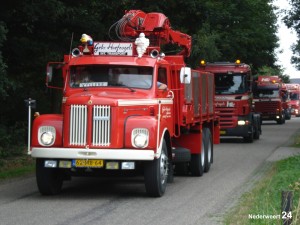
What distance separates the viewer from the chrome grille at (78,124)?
44.4ft

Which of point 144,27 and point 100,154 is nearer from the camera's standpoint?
point 100,154

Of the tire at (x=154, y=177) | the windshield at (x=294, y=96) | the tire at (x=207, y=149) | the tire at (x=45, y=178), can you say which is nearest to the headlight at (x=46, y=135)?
the tire at (x=45, y=178)

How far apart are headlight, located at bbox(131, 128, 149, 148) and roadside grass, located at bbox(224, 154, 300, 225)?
1957mm

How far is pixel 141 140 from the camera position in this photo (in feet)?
44.1

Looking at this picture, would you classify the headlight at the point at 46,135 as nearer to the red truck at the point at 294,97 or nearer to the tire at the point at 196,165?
the tire at the point at 196,165

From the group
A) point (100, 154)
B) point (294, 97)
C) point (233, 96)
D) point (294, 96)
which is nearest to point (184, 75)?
point (100, 154)

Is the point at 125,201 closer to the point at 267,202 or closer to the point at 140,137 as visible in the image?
the point at 140,137

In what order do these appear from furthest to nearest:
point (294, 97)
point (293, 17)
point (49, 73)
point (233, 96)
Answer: point (294, 97), point (293, 17), point (233, 96), point (49, 73)

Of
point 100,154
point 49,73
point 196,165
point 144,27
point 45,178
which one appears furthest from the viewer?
point 144,27

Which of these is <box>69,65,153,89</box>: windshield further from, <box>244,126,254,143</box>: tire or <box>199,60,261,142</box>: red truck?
<box>244,126,254,143</box>: tire

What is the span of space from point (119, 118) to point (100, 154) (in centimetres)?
76

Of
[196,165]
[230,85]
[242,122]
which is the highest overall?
[230,85]

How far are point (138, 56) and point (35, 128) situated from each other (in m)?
2.60

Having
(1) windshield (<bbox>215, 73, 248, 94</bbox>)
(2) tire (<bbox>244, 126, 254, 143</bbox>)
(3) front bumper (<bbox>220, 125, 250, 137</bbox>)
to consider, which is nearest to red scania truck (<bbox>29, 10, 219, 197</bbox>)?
(1) windshield (<bbox>215, 73, 248, 94</bbox>)
